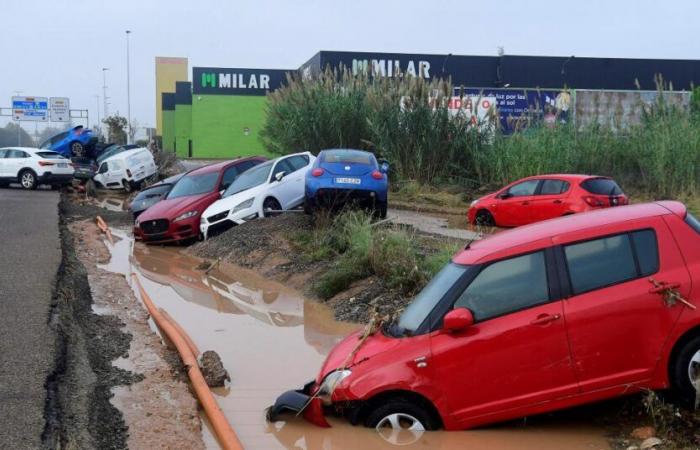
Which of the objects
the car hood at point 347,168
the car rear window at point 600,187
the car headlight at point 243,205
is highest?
the car hood at point 347,168

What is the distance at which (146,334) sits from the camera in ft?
35.0

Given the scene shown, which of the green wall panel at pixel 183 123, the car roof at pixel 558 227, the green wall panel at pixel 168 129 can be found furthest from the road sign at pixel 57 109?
the car roof at pixel 558 227

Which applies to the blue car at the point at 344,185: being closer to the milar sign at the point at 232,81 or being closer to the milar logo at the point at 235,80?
the milar sign at the point at 232,81

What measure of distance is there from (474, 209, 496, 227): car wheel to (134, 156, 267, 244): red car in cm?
567

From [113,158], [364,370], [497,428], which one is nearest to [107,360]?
[364,370]

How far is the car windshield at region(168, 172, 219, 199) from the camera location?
67.2 feet

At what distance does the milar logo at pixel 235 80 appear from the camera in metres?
56.5

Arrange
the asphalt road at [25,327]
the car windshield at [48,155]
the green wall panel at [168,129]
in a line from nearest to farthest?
1. the asphalt road at [25,327]
2. the car windshield at [48,155]
3. the green wall panel at [168,129]

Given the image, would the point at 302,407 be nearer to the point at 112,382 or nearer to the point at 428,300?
the point at 428,300

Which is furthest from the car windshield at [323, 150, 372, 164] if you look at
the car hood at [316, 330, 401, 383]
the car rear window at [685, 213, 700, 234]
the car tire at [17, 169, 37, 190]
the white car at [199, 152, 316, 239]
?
the car tire at [17, 169, 37, 190]

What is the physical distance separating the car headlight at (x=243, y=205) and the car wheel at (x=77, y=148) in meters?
23.4

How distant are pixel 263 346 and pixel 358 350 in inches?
139

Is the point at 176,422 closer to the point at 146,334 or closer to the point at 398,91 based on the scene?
the point at 146,334

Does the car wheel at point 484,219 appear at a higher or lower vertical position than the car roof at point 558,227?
lower
